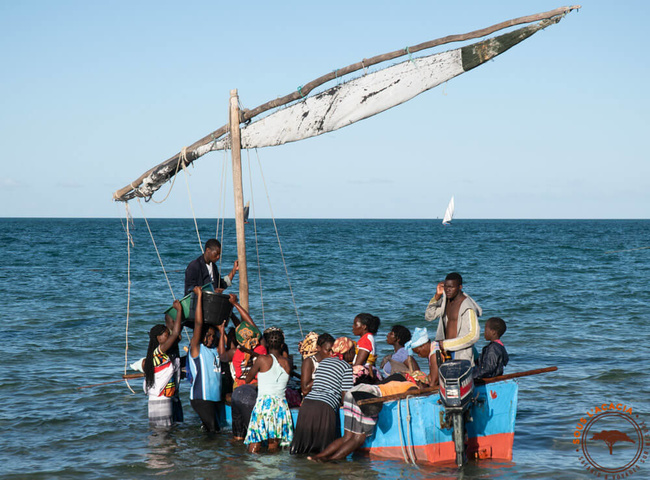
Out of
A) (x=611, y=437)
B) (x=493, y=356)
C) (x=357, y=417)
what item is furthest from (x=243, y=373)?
(x=611, y=437)

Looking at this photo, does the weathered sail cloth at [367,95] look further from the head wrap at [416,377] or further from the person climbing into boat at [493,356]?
the head wrap at [416,377]

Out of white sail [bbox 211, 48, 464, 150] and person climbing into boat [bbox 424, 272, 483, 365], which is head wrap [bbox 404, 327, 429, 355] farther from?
white sail [bbox 211, 48, 464, 150]

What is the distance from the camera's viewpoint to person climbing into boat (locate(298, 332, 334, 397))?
8.09 metres

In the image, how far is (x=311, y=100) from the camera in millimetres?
9320

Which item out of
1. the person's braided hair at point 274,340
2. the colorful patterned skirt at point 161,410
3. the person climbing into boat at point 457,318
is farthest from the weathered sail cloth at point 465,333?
the colorful patterned skirt at point 161,410

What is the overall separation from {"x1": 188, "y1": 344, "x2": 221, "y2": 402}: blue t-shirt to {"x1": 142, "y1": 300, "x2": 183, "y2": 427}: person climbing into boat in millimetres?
386

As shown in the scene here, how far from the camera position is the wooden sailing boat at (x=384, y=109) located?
7.66 metres

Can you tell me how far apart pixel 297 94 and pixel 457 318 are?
12.7 ft

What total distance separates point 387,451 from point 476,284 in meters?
23.5

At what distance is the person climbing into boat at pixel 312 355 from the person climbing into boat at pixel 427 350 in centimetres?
107

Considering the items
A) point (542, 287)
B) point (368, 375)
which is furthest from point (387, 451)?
point (542, 287)

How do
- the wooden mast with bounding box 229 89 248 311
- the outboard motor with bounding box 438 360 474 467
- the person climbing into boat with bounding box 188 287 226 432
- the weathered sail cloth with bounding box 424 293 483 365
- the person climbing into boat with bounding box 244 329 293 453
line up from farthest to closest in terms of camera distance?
the wooden mast with bounding box 229 89 248 311 < the person climbing into boat with bounding box 188 287 226 432 < the person climbing into boat with bounding box 244 329 293 453 < the weathered sail cloth with bounding box 424 293 483 365 < the outboard motor with bounding box 438 360 474 467

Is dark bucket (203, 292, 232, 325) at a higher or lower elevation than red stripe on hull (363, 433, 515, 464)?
higher

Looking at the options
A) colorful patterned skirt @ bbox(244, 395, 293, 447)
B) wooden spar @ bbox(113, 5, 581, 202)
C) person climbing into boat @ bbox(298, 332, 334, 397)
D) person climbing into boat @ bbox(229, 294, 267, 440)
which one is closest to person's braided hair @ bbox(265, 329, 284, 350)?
person climbing into boat @ bbox(229, 294, 267, 440)
